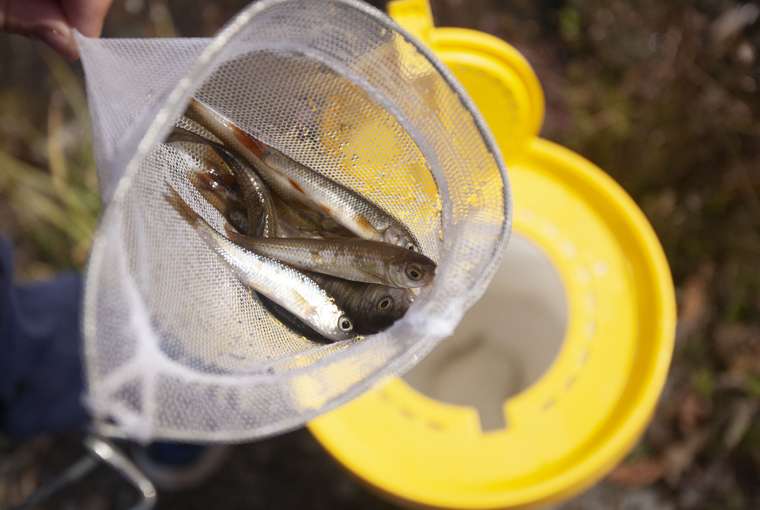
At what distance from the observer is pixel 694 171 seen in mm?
1906

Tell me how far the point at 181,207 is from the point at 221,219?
0.10 meters

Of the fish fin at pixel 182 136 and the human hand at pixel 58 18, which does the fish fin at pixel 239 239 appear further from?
the human hand at pixel 58 18

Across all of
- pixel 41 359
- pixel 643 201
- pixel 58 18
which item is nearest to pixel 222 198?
pixel 58 18

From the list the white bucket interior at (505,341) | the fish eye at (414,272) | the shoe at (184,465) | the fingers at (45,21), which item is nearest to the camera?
the fish eye at (414,272)

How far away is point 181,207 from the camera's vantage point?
929 mm

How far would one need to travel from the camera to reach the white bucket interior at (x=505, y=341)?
126cm

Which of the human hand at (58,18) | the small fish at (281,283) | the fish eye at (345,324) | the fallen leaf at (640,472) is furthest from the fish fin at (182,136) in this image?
the fallen leaf at (640,472)

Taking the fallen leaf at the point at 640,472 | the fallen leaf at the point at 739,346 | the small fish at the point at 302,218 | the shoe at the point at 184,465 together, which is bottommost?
the fallen leaf at the point at 640,472

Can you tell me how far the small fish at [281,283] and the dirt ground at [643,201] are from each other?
1.22m

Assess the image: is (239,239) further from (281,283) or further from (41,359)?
(41,359)

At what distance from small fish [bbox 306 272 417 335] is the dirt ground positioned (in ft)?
3.92

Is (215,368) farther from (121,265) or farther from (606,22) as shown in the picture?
(606,22)

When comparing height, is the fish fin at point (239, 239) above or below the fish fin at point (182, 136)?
below

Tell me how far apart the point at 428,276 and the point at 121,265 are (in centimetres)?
46
